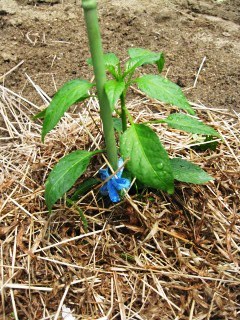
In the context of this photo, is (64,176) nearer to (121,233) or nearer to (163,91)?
(121,233)

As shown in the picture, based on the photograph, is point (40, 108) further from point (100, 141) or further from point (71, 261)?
point (71, 261)

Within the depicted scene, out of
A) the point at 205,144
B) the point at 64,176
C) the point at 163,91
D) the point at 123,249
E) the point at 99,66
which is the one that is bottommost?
the point at 123,249

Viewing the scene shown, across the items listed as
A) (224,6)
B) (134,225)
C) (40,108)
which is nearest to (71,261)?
(134,225)

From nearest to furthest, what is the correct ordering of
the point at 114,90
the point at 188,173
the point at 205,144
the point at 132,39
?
the point at 114,90
the point at 188,173
the point at 205,144
the point at 132,39

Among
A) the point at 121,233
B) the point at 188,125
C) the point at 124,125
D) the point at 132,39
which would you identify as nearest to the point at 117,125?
the point at 124,125

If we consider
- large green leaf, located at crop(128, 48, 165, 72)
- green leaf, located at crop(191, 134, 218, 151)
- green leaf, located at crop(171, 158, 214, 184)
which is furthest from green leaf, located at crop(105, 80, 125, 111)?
green leaf, located at crop(191, 134, 218, 151)

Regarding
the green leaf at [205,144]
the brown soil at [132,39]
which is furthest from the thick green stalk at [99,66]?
the brown soil at [132,39]

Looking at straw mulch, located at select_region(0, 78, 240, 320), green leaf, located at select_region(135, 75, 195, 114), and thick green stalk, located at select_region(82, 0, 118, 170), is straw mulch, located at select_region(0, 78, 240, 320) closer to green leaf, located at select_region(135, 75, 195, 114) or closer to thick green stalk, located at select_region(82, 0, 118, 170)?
thick green stalk, located at select_region(82, 0, 118, 170)
